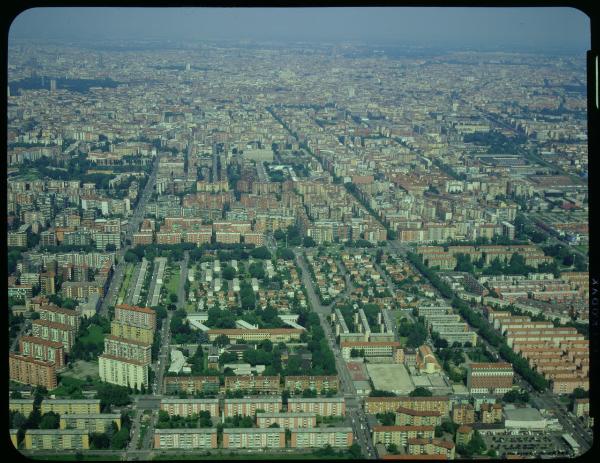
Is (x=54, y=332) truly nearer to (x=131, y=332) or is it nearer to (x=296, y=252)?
(x=131, y=332)

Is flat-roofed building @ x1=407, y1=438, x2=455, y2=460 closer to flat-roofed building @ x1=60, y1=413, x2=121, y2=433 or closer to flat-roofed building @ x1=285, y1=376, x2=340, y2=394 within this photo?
flat-roofed building @ x1=285, y1=376, x2=340, y2=394

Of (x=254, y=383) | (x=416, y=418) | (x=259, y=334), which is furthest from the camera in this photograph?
(x=259, y=334)

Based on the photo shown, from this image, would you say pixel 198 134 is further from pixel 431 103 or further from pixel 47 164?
pixel 431 103

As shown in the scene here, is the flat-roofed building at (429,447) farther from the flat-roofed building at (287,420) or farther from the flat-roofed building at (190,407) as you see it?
the flat-roofed building at (190,407)

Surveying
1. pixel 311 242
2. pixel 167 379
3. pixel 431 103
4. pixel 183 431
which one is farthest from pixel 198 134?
pixel 183 431

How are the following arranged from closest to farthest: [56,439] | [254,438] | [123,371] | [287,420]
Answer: [56,439] < [254,438] < [287,420] < [123,371]

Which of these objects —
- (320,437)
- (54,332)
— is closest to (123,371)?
(54,332)

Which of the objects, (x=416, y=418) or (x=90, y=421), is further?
(x=416, y=418)

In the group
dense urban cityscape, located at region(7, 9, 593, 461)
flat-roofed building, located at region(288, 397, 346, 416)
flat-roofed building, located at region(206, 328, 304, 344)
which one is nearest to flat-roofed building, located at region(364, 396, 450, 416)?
dense urban cityscape, located at region(7, 9, 593, 461)
